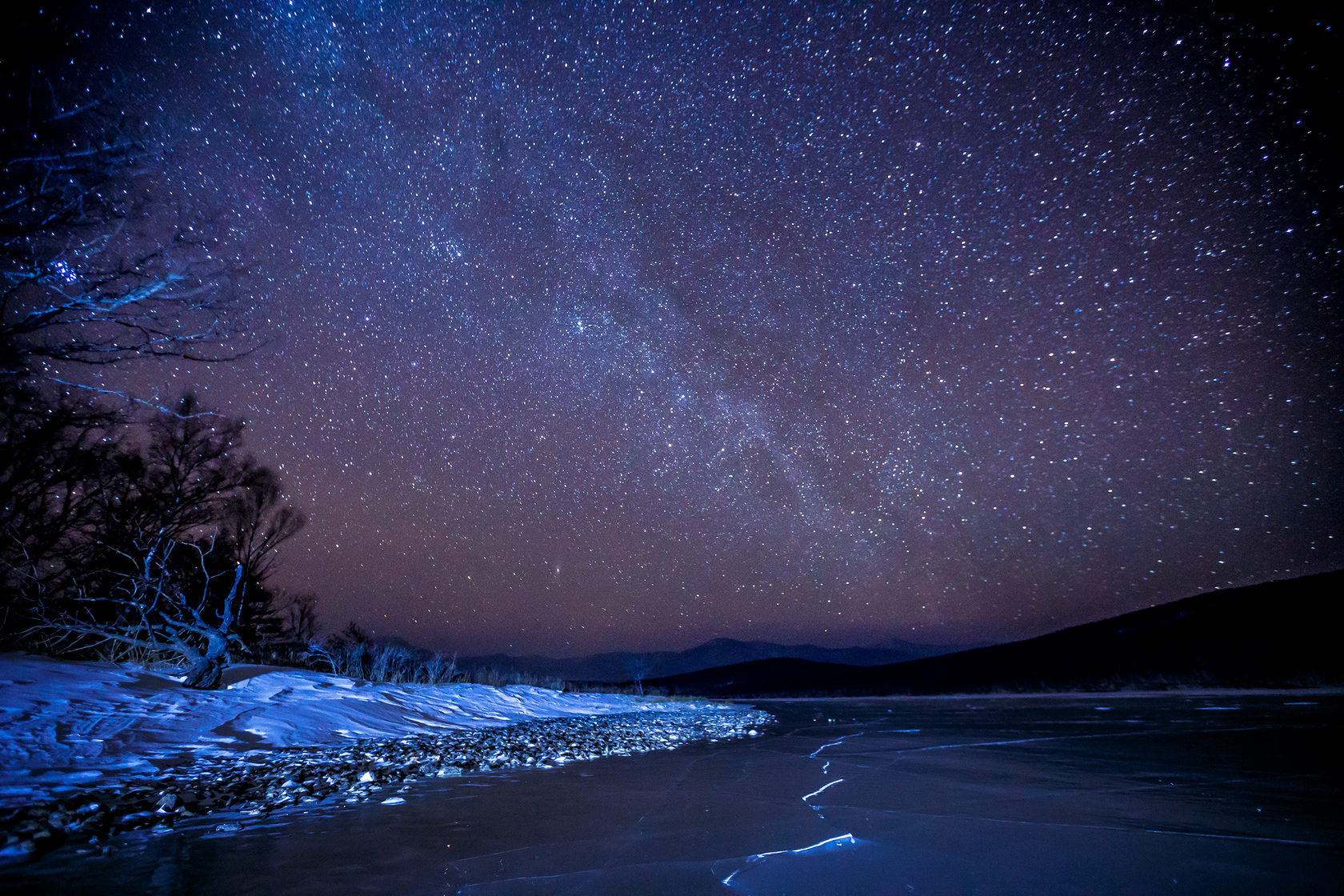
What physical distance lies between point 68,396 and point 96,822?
28.6 ft

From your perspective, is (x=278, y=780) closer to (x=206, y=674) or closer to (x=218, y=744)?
(x=218, y=744)

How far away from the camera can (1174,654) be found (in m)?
34.9

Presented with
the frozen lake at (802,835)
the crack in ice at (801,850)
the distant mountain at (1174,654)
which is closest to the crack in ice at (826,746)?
the frozen lake at (802,835)

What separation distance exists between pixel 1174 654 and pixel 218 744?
48.6m

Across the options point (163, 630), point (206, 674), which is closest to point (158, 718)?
point (206, 674)

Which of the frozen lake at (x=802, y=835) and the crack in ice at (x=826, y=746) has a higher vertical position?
A: the frozen lake at (x=802, y=835)

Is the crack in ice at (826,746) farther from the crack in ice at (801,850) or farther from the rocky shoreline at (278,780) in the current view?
the crack in ice at (801,850)

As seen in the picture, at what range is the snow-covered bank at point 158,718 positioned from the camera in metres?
4.18

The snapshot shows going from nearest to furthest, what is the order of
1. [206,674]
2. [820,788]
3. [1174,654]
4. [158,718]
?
1. [820,788]
2. [158,718]
3. [206,674]
4. [1174,654]

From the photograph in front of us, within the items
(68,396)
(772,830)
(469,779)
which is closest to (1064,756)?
(772,830)

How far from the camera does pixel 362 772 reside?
472 cm

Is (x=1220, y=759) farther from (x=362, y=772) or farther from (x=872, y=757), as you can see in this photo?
(x=362, y=772)

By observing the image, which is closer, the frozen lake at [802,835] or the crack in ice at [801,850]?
the frozen lake at [802,835]

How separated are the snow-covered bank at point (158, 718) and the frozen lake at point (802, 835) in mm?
2057
